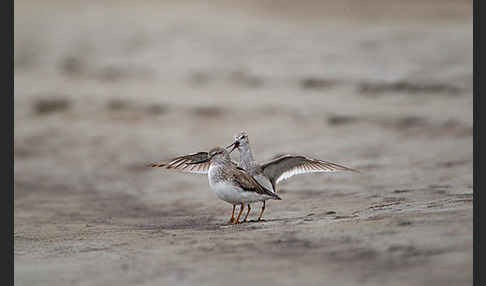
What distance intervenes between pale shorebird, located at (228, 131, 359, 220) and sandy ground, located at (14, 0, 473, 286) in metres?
0.49

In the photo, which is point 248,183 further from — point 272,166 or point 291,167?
point 291,167

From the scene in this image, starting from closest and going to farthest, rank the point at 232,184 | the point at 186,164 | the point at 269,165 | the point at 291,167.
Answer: the point at 232,184, the point at 269,165, the point at 291,167, the point at 186,164

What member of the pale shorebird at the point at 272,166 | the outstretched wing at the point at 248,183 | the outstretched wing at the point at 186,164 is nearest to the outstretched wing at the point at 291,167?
the pale shorebird at the point at 272,166

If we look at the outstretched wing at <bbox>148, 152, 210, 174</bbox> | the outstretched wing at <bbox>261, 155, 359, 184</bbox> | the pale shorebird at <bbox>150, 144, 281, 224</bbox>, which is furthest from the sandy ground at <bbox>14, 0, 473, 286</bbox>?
the outstretched wing at <bbox>148, 152, 210, 174</bbox>

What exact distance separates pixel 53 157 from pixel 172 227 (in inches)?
295

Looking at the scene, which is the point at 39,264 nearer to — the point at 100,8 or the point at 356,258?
Answer: the point at 356,258

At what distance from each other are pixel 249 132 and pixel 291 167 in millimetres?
5756

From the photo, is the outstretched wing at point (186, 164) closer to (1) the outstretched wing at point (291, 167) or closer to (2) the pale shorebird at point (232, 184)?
(2) the pale shorebird at point (232, 184)

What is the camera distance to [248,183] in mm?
7910

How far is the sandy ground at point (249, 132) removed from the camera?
6156 millimetres

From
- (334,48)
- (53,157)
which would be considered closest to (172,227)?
(53,157)

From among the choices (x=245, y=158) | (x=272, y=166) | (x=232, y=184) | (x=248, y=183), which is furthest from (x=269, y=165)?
(x=232, y=184)

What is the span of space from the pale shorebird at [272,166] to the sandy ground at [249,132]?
0.49m

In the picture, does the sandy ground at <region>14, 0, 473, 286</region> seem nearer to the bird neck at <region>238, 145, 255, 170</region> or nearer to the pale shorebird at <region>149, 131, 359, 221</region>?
the pale shorebird at <region>149, 131, 359, 221</region>
